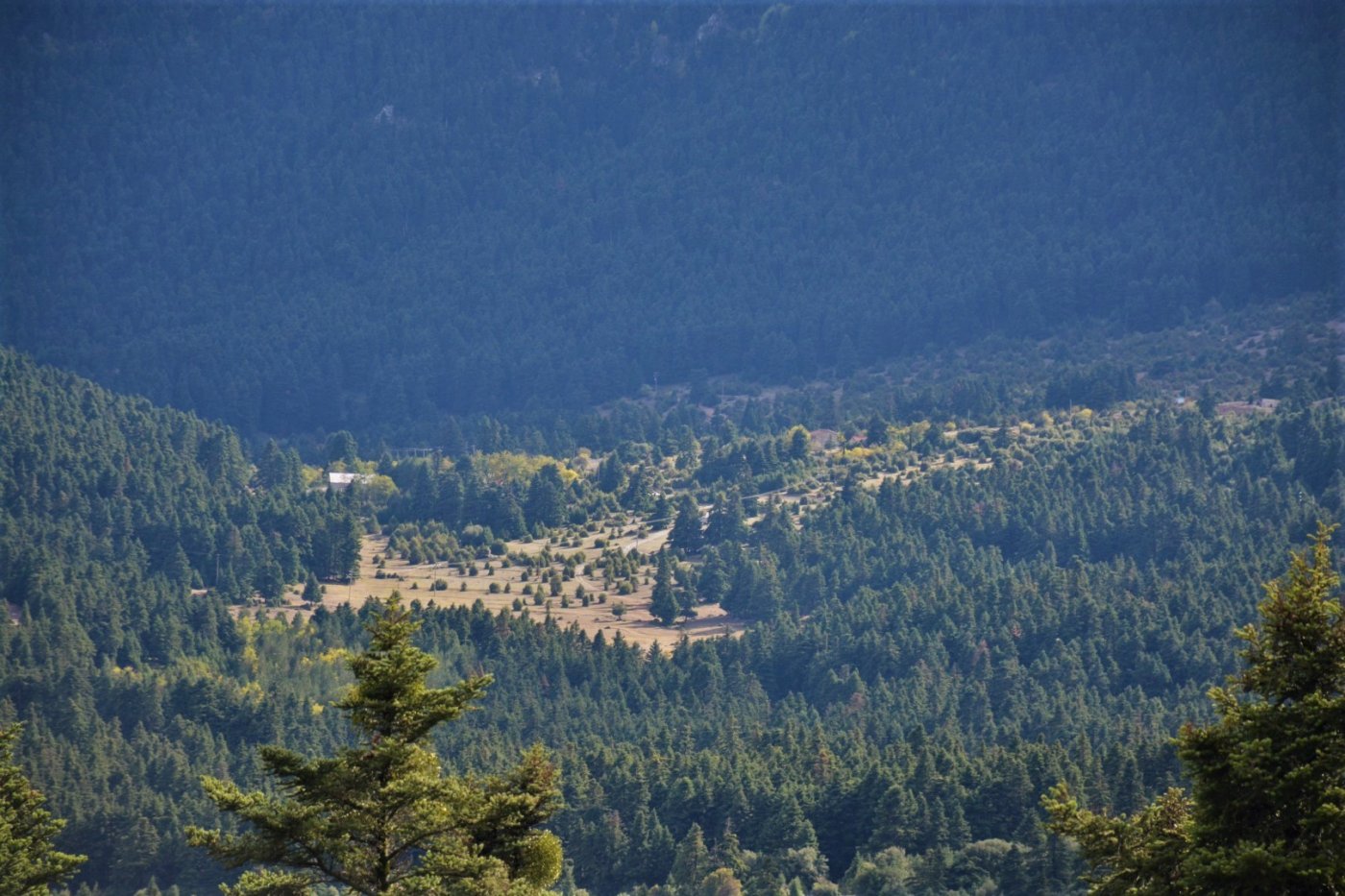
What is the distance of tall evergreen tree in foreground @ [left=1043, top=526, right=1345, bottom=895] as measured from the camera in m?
33.7

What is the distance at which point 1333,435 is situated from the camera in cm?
19412

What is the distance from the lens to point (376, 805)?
1501 inches

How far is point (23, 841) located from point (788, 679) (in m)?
105

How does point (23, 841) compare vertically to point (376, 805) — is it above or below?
above

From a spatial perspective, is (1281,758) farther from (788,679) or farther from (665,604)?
(665,604)

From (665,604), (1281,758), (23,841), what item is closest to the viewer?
(1281,758)

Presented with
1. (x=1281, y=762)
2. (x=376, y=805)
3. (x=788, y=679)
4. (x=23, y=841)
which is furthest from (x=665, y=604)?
(x=1281, y=762)

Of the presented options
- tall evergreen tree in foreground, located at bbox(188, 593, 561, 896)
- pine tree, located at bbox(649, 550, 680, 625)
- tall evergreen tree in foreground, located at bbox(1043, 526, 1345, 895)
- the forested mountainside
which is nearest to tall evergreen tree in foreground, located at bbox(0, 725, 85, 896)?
tall evergreen tree in foreground, located at bbox(188, 593, 561, 896)

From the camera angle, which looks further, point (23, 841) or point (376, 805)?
point (23, 841)

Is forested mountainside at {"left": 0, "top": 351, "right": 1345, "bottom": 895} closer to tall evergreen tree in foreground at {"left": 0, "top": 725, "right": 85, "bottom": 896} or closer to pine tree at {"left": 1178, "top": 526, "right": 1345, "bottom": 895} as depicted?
tall evergreen tree in foreground at {"left": 0, "top": 725, "right": 85, "bottom": 896}

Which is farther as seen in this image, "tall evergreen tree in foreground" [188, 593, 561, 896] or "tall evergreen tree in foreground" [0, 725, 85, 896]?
"tall evergreen tree in foreground" [0, 725, 85, 896]

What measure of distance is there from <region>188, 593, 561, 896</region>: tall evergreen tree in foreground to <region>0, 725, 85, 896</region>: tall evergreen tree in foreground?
13.8 metres

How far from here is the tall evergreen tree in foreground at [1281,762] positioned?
3369cm

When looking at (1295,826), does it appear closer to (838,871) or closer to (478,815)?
(478,815)
